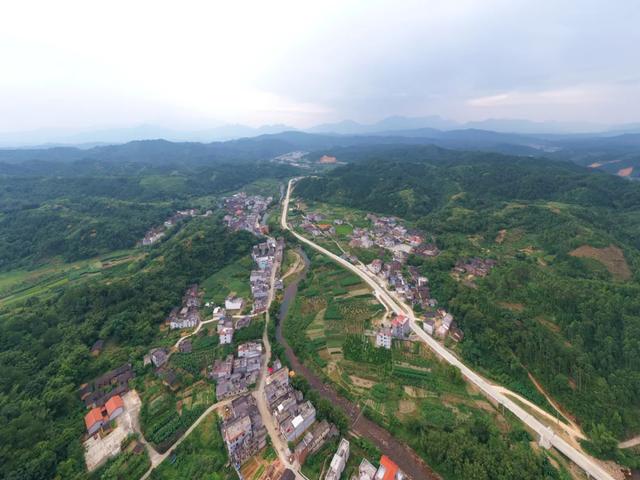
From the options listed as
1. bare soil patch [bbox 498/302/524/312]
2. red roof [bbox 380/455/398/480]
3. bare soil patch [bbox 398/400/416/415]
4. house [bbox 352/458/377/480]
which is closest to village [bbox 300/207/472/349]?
bare soil patch [bbox 398/400/416/415]

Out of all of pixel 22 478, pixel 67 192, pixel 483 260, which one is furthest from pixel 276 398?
pixel 67 192

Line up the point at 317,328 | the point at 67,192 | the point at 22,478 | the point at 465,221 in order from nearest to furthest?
1. the point at 22,478
2. the point at 317,328
3. the point at 465,221
4. the point at 67,192

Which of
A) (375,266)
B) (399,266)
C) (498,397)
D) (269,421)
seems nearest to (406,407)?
(498,397)

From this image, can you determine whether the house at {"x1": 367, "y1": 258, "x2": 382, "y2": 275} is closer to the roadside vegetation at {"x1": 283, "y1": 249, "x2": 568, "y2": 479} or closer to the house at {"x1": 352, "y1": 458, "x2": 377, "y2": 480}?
the roadside vegetation at {"x1": 283, "y1": 249, "x2": 568, "y2": 479}

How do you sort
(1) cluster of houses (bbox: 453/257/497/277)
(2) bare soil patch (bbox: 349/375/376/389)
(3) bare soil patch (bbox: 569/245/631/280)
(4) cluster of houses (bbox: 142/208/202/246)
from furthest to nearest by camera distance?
1. (4) cluster of houses (bbox: 142/208/202/246)
2. (1) cluster of houses (bbox: 453/257/497/277)
3. (3) bare soil patch (bbox: 569/245/631/280)
4. (2) bare soil patch (bbox: 349/375/376/389)

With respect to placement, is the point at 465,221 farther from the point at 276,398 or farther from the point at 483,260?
the point at 276,398

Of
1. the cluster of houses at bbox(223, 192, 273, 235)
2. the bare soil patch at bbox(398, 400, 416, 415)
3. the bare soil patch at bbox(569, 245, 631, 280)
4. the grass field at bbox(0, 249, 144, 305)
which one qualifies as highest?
the bare soil patch at bbox(569, 245, 631, 280)
